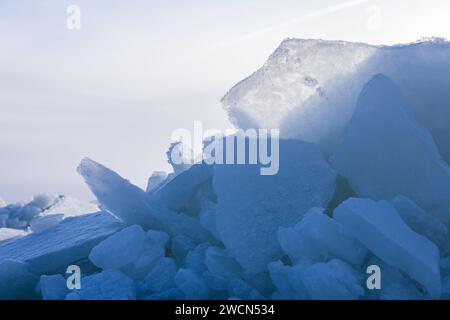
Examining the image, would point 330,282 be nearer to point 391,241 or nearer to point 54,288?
point 391,241

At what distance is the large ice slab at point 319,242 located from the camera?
278 cm

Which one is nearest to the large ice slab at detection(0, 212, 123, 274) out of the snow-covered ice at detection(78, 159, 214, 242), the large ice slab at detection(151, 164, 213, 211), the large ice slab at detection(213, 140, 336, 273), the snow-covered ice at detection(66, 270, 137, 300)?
the snow-covered ice at detection(78, 159, 214, 242)

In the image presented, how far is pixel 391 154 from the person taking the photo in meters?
3.29

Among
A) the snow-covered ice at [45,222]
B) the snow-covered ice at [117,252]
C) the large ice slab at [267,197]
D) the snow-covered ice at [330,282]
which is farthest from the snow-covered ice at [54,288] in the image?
the snow-covered ice at [45,222]

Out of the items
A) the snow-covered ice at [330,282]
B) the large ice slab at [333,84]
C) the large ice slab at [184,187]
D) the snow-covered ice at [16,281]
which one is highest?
the large ice slab at [333,84]

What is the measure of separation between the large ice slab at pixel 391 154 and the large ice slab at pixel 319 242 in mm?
633

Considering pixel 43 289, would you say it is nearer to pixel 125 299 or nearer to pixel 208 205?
pixel 125 299

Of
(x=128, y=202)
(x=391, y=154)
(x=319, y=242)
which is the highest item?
(x=391, y=154)

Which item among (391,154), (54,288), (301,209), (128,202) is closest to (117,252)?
(54,288)

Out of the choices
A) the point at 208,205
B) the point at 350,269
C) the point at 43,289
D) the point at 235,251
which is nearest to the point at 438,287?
the point at 350,269

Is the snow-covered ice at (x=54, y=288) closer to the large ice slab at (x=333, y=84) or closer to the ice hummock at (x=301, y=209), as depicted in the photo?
the ice hummock at (x=301, y=209)

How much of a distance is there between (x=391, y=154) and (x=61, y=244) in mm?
2353
